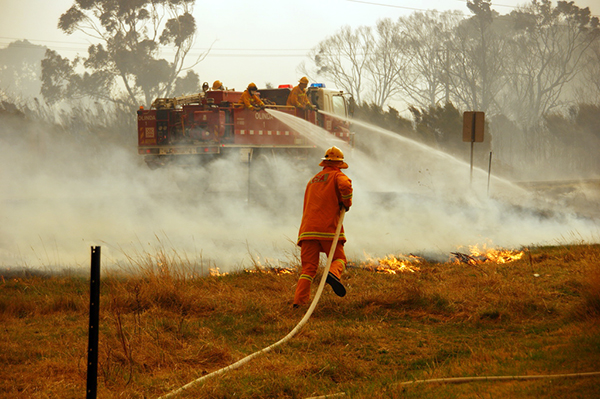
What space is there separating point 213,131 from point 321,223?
27.5 feet

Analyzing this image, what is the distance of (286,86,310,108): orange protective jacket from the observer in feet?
47.8

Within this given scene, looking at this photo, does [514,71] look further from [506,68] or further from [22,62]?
[22,62]

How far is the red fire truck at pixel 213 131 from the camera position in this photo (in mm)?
13797

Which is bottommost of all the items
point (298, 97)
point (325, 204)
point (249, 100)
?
point (325, 204)

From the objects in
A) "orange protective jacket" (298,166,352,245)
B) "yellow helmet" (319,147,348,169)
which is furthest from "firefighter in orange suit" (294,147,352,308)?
"yellow helmet" (319,147,348,169)

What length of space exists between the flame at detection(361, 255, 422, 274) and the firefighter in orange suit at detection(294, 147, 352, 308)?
1.98 meters

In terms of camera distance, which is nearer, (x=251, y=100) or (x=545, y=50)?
(x=251, y=100)

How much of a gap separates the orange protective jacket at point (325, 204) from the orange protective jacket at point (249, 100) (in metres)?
8.16

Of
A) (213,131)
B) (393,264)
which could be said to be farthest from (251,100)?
(393,264)

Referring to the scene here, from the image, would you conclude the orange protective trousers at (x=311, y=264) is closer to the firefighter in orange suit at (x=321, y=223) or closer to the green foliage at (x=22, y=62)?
the firefighter in orange suit at (x=321, y=223)

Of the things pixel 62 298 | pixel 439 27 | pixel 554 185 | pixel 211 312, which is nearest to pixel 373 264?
pixel 211 312

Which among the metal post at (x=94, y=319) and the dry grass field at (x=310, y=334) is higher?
the metal post at (x=94, y=319)

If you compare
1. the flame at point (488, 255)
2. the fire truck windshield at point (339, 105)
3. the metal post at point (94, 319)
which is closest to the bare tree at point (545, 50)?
the fire truck windshield at point (339, 105)

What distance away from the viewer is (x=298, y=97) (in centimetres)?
1462
